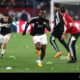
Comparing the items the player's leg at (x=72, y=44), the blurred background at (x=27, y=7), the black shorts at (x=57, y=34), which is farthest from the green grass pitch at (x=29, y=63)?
the blurred background at (x=27, y=7)

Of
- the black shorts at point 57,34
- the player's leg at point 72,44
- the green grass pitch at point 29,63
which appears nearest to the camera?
the green grass pitch at point 29,63

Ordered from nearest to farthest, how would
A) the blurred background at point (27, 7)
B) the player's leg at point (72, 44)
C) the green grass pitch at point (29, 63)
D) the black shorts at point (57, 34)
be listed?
the green grass pitch at point (29, 63)
the player's leg at point (72, 44)
the black shorts at point (57, 34)
the blurred background at point (27, 7)

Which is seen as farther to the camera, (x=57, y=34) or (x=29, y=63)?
(x=57, y=34)

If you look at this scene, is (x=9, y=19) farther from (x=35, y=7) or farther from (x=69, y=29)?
(x=35, y=7)

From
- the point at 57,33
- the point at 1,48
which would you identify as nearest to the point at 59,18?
the point at 57,33

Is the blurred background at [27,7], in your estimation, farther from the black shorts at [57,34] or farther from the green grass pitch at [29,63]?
the black shorts at [57,34]

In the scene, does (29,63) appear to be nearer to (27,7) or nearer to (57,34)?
(57,34)

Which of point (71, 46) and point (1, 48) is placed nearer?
point (71, 46)

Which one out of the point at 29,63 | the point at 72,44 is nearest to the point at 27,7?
the point at 29,63

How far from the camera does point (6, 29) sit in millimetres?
17641

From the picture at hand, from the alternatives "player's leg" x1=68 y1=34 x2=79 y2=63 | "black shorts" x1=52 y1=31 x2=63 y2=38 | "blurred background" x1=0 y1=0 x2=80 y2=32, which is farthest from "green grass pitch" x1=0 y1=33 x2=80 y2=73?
"blurred background" x1=0 y1=0 x2=80 y2=32

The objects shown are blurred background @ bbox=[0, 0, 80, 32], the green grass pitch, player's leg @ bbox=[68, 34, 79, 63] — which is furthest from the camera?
blurred background @ bbox=[0, 0, 80, 32]

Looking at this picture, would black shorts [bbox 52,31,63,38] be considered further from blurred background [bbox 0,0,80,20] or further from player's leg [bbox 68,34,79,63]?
blurred background [bbox 0,0,80,20]
